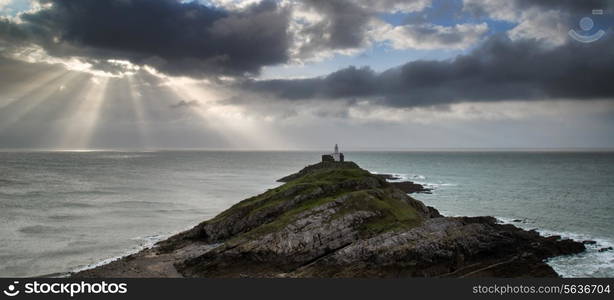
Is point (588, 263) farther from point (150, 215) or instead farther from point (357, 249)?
point (150, 215)

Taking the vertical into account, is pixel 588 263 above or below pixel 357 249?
below

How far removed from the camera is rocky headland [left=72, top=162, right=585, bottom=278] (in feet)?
101

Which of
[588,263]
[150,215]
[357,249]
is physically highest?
[357,249]

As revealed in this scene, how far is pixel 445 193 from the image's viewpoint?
9375 centimetres

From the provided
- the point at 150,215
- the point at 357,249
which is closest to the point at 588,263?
the point at 357,249

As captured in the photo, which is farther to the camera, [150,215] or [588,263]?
[150,215]

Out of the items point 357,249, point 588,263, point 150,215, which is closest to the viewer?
point 357,249

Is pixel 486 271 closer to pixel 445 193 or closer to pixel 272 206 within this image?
pixel 272 206

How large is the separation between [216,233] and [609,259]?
41.4 meters

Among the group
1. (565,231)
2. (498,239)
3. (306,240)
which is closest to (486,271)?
(498,239)

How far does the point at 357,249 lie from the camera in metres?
31.9

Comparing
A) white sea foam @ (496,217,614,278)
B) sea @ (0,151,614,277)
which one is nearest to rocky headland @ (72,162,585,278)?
white sea foam @ (496,217,614,278)

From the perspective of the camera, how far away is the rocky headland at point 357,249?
30.8m

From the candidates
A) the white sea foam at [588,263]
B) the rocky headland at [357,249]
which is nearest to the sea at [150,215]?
the white sea foam at [588,263]
